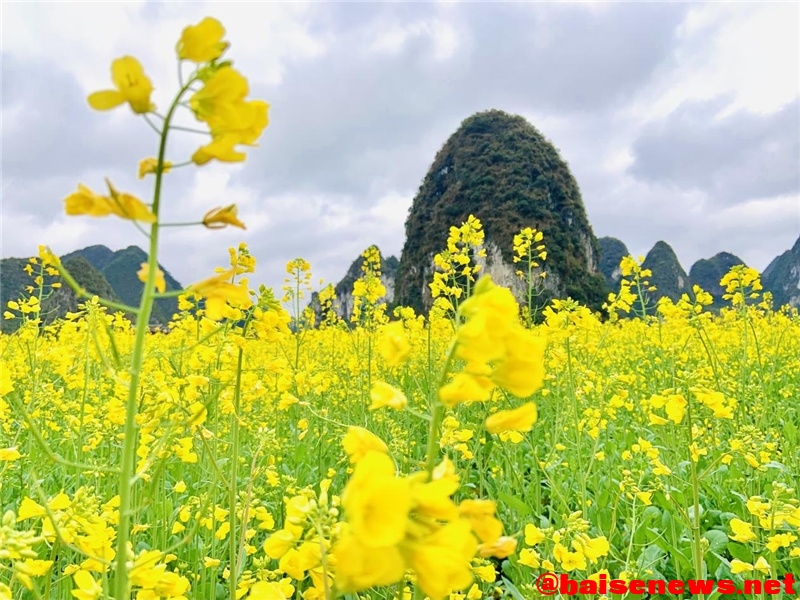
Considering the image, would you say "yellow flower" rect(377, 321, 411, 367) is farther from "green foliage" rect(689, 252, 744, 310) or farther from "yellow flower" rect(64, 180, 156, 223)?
"green foliage" rect(689, 252, 744, 310)

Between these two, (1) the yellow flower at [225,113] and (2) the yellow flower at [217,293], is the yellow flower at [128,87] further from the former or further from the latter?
(2) the yellow flower at [217,293]

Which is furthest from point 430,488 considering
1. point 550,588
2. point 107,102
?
point 550,588

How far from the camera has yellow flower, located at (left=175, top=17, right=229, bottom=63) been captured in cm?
88

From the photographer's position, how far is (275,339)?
2.06 m

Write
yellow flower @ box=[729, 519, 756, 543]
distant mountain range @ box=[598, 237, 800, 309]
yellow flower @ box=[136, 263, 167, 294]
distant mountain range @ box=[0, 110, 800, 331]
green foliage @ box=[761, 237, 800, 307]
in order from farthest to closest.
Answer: green foliage @ box=[761, 237, 800, 307] → distant mountain range @ box=[598, 237, 800, 309] → distant mountain range @ box=[0, 110, 800, 331] → yellow flower @ box=[729, 519, 756, 543] → yellow flower @ box=[136, 263, 167, 294]

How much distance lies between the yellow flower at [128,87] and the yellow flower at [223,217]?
0.20 meters

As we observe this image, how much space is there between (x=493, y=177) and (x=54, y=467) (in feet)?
182

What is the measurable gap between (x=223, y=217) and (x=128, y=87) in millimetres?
248

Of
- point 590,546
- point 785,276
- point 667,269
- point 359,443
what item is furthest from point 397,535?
point 785,276

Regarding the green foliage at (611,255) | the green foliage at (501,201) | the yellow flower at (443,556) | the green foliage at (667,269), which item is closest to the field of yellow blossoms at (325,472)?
the yellow flower at (443,556)

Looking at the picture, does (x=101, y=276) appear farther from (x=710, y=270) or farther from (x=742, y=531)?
(x=710, y=270)

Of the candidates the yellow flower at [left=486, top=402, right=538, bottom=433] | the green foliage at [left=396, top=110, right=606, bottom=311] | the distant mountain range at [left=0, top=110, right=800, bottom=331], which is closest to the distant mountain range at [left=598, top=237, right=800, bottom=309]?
the distant mountain range at [left=0, top=110, right=800, bottom=331]

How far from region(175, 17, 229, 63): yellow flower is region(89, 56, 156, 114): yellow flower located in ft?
0.26

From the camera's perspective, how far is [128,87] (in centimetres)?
85
